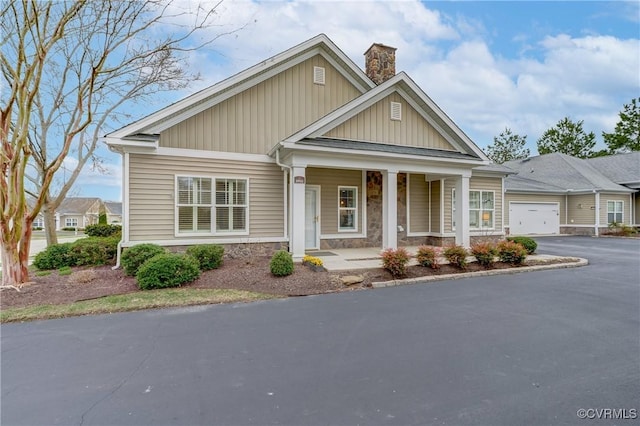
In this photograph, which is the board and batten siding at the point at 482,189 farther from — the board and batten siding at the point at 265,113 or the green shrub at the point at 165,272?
the green shrub at the point at 165,272

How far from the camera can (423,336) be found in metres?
4.36

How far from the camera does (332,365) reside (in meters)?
3.49

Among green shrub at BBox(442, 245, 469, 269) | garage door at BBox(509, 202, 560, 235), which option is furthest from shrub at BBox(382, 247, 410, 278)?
garage door at BBox(509, 202, 560, 235)

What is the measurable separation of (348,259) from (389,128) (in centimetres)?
491

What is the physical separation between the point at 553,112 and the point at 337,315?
162 feet

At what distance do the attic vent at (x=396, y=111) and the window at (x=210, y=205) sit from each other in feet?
18.5

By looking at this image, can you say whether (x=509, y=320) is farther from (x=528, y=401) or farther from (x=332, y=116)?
(x=332, y=116)

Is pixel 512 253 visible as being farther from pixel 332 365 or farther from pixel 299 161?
pixel 332 365

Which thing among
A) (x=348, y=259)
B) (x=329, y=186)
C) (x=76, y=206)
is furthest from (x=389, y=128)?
(x=76, y=206)

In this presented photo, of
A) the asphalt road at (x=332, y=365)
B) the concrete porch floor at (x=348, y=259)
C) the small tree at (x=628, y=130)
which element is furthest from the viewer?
the small tree at (x=628, y=130)

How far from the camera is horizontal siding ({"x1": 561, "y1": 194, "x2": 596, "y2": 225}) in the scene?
70.6ft

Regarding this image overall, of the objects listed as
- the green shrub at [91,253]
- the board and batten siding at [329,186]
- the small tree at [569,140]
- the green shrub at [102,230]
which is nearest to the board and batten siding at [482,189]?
the board and batten siding at [329,186]

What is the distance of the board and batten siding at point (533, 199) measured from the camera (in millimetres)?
20344

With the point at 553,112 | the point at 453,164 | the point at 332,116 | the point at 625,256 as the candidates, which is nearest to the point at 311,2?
the point at 332,116
